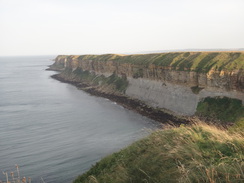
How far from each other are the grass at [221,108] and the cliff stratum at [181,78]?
897mm

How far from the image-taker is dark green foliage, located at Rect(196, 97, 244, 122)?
4053 centimetres

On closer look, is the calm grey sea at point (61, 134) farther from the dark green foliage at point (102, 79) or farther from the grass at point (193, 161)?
the grass at point (193, 161)

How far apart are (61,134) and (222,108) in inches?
1175

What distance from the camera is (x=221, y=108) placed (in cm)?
4294

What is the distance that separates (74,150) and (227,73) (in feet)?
106

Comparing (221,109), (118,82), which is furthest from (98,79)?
(221,109)

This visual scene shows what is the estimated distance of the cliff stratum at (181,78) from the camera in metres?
45.0

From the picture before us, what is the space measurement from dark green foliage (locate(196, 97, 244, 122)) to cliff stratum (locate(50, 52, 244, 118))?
0.90 meters

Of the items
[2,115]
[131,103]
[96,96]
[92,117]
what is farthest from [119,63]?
[2,115]

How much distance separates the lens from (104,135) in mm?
38594

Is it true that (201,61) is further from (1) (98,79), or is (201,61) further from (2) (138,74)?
(1) (98,79)

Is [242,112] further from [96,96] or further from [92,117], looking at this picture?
[96,96]

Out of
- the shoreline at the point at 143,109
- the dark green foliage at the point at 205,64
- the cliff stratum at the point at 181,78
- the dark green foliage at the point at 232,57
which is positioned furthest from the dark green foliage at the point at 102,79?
the dark green foliage at the point at 232,57

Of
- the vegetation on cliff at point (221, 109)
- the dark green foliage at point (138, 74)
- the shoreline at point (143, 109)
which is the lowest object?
the shoreline at point (143, 109)
